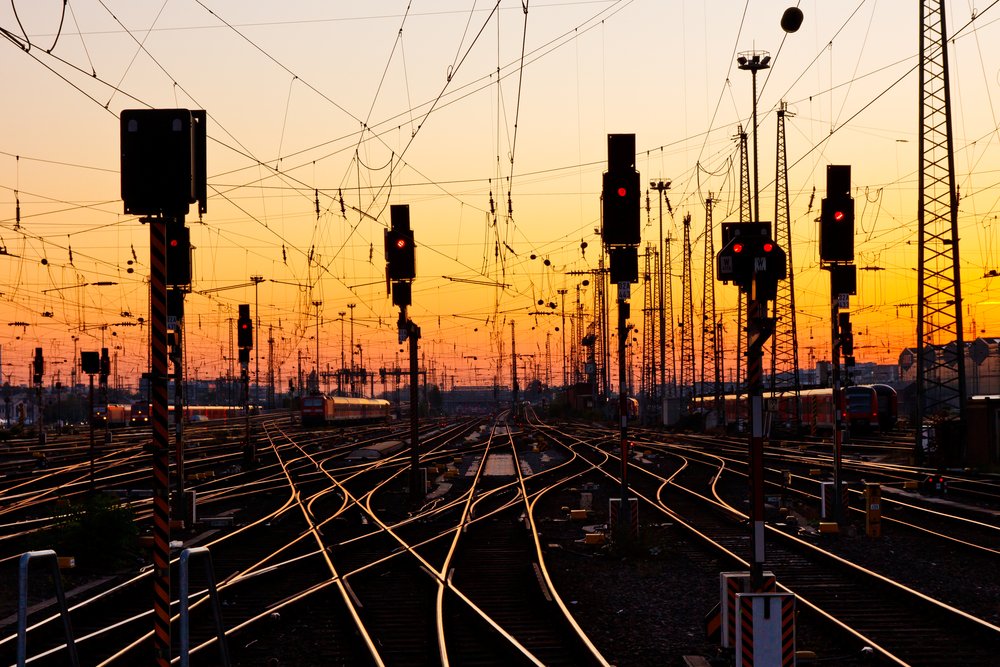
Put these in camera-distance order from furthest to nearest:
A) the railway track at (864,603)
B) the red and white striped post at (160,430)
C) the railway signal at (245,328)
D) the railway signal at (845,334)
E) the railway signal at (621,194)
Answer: the railway signal at (245,328) → the railway signal at (845,334) → the railway signal at (621,194) → the railway track at (864,603) → the red and white striped post at (160,430)

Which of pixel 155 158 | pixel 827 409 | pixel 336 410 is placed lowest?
pixel 336 410

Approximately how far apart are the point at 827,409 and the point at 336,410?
43.8 meters

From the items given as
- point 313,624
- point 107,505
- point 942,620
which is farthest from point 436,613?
point 107,505

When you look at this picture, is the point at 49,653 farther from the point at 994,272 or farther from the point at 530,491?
the point at 994,272

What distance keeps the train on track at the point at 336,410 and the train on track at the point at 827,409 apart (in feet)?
98.6

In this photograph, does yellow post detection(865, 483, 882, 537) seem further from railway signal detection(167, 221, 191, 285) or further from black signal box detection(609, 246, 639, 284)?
railway signal detection(167, 221, 191, 285)

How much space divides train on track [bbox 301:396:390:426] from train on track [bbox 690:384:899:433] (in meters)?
30.0

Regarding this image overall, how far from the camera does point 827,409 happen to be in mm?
65875

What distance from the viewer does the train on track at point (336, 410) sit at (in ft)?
293

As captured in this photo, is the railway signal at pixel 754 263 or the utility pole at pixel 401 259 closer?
the railway signal at pixel 754 263

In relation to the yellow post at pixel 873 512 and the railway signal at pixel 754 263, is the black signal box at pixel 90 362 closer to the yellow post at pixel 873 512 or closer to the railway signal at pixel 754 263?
the yellow post at pixel 873 512

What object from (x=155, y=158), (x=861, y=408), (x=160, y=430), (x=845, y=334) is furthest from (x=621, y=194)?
(x=861, y=408)

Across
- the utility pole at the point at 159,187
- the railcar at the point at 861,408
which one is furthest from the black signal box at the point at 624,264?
the railcar at the point at 861,408

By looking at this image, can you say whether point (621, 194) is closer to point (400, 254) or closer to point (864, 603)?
point (400, 254)
